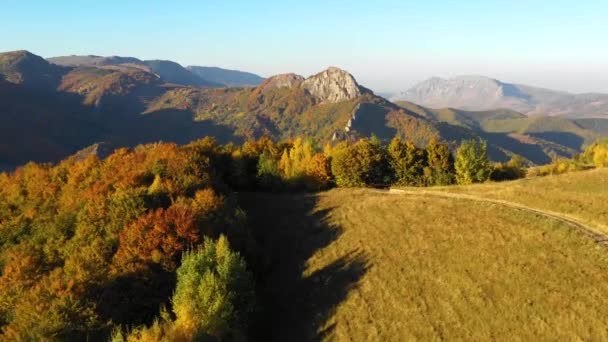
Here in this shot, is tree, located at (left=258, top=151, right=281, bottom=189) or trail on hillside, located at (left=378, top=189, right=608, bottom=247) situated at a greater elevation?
trail on hillside, located at (left=378, top=189, right=608, bottom=247)

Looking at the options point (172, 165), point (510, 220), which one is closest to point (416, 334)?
point (510, 220)

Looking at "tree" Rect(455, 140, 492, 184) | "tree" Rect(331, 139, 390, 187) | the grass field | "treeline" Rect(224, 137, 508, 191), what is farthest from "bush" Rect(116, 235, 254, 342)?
"tree" Rect(455, 140, 492, 184)

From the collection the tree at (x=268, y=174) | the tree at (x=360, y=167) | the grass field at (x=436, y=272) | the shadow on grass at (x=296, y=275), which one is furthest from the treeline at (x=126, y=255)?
the tree at (x=360, y=167)

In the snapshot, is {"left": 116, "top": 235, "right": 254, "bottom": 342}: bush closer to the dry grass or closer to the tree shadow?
the tree shadow

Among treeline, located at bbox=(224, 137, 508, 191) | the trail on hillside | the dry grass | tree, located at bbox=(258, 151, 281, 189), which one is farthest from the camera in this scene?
tree, located at bbox=(258, 151, 281, 189)

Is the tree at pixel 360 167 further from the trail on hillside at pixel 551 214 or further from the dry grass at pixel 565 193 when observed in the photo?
the dry grass at pixel 565 193

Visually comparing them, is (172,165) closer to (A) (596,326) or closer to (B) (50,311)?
(B) (50,311)
